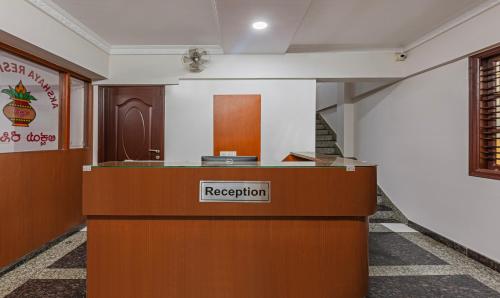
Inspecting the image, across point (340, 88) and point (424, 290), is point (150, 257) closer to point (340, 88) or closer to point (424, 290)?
point (424, 290)

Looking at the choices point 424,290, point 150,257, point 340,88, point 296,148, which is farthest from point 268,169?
point 340,88

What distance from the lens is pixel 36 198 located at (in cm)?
316

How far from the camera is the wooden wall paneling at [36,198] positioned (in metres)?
2.76

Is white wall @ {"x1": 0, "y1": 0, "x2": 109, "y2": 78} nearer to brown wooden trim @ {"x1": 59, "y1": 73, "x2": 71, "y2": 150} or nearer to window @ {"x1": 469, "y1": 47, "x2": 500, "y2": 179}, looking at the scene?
brown wooden trim @ {"x1": 59, "y1": 73, "x2": 71, "y2": 150}

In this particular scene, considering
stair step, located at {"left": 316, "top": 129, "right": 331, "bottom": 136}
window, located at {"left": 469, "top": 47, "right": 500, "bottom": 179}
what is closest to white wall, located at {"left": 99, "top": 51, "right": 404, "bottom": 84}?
window, located at {"left": 469, "top": 47, "right": 500, "bottom": 179}

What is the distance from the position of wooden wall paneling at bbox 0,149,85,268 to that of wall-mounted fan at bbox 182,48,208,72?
1.92m

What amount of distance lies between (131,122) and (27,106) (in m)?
1.47

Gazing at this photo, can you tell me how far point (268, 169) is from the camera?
1.86 m

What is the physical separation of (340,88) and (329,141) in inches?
48.6

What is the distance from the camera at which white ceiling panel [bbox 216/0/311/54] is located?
2.63 meters

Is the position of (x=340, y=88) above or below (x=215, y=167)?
above

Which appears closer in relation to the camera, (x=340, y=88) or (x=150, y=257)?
(x=150, y=257)

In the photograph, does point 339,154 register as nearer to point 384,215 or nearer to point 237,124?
point 384,215

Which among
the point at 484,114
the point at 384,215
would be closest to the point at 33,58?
the point at 484,114
